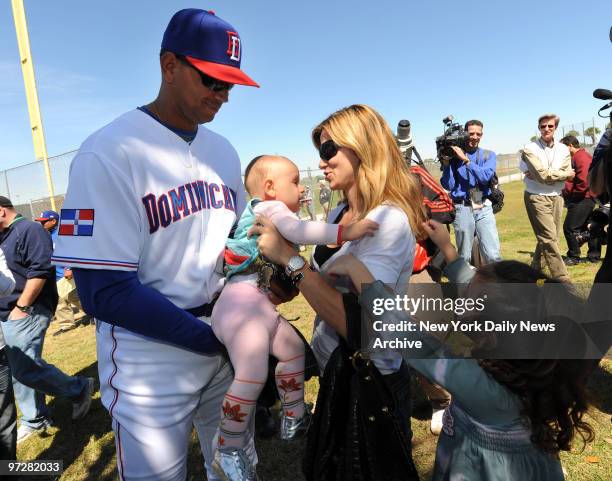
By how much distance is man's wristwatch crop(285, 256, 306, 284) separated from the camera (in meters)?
1.71

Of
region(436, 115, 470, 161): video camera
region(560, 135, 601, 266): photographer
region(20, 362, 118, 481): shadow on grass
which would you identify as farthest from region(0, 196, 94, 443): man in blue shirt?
region(560, 135, 601, 266): photographer

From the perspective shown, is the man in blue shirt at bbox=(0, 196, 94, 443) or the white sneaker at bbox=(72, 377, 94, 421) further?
the white sneaker at bbox=(72, 377, 94, 421)

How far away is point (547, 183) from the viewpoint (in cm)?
701

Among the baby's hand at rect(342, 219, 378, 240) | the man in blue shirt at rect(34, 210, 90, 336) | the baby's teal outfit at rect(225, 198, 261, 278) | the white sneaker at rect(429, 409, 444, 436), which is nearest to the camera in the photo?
the baby's hand at rect(342, 219, 378, 240)

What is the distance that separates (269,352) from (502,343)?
985 mm

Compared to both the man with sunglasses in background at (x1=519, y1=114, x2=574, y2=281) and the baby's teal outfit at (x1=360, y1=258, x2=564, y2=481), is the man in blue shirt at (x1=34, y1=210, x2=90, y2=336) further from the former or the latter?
the man with sunglasses in background at (x1=519, y1=114, x2=574, y2=281)

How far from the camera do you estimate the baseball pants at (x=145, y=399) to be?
1577mm

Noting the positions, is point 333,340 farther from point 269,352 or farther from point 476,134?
point 476,134

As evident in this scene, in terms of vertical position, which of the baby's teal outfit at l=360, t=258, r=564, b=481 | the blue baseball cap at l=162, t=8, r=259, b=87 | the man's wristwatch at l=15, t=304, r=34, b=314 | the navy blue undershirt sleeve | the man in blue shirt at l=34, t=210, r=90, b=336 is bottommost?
the man in blue shirt at l=34, t=210, r=90, b=336

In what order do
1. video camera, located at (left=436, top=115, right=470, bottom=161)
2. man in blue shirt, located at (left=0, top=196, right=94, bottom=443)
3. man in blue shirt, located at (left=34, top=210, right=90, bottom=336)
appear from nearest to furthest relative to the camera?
man in blue shirt, located at (left=0, top=196, right=94, bottom=443)
video camera, located at (left=436, top=115, right=470, bottom=161)
man in blue shirt, located at (left=34, top=210, right=90, bottom=336)

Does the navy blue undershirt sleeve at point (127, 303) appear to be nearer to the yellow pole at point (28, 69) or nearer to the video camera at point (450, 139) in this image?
the video camera at point (450, 139)

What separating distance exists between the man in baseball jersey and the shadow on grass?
2.27 m

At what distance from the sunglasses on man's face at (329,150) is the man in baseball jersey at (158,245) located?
0.48 meters

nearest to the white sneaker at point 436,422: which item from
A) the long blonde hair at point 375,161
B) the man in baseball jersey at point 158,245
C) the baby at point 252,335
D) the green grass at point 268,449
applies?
the green grass at point 268,449
